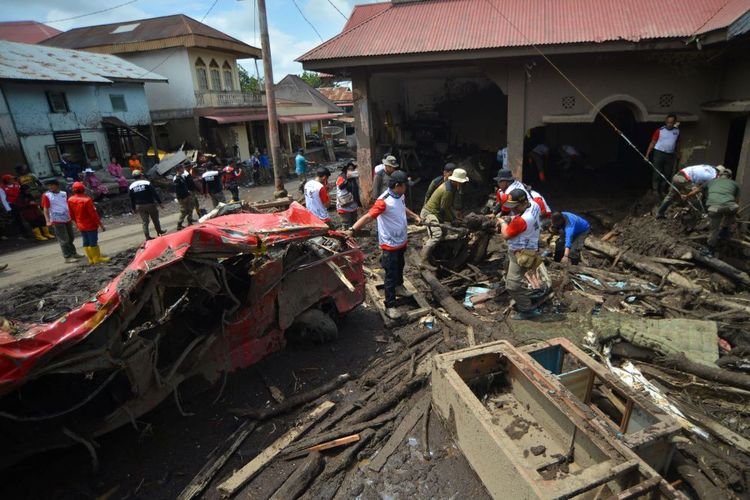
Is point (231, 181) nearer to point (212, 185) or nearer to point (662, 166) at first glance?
point (212, 185)

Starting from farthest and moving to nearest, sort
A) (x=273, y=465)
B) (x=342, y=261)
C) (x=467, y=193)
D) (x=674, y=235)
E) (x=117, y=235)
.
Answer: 1. (x=467, y=193)
2. (x=117, y=235)
3. (x=674, y=235)
4. (x=342, y=261)
5. (x=273, y=465)

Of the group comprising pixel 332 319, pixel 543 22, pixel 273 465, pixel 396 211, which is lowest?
pixel 273 465

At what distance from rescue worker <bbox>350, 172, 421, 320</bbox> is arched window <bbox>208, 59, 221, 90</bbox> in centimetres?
2337

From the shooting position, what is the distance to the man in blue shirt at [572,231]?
25.8ft

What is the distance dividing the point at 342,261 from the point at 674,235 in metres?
6.99

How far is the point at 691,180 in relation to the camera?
8.64 meters

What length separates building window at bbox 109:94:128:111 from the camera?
66.5ft

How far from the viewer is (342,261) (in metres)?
6.10

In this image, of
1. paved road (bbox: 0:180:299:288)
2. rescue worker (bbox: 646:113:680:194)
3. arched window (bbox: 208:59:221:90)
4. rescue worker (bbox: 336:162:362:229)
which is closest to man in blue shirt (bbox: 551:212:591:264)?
rescue worker (bbox: 646:113:680:194)

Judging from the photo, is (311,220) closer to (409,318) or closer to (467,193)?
(409,318)

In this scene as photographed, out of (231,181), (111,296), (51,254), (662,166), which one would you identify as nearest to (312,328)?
(111,296)

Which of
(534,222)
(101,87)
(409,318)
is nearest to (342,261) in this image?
(409,318)

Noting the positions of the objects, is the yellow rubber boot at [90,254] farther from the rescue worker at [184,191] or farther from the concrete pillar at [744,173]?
the concrete pillar at [744,173]

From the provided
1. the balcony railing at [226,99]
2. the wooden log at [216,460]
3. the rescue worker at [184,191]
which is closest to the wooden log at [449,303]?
the wooden log at [216,460]
